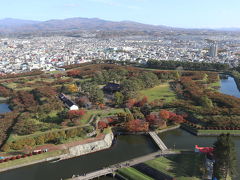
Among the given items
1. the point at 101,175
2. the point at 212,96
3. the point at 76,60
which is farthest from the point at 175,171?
the point at 76,60

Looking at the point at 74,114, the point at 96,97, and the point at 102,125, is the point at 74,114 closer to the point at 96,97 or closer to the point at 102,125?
Result: the point at 102,125

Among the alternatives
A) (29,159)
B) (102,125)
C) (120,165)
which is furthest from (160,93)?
(29,159)

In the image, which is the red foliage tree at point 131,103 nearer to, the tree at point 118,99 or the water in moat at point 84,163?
the tree at point 118,99

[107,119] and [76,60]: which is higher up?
[76,60]

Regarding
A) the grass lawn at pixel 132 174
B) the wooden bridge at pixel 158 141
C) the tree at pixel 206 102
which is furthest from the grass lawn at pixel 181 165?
the tree at pixel 206 102

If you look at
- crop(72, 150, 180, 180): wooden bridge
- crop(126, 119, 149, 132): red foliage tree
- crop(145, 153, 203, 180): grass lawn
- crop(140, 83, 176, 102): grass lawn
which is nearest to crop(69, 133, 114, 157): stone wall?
crop(126, 119, 149, 132): red foliage tree

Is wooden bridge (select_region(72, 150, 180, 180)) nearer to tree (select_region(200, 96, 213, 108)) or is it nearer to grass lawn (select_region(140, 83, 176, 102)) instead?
tree (select_region(200, 96, 213, 108))

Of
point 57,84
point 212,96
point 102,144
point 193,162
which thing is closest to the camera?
point 193,162

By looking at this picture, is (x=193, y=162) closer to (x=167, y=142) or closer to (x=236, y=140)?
(x=167, y=142)
